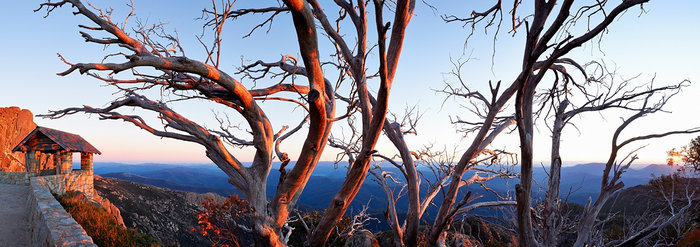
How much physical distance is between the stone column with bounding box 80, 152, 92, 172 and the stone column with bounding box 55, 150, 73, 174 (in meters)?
0.61

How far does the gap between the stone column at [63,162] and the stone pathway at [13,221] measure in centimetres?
403

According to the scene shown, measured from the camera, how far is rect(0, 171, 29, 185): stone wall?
17.9 metres

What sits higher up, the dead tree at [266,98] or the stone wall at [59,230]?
the dead tree at [266,98]

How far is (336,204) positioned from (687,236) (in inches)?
519

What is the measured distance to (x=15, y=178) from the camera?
59.7 ft

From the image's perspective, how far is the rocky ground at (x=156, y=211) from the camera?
101 ft

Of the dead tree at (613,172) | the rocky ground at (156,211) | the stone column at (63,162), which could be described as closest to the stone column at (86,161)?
the stone column at (63,162)

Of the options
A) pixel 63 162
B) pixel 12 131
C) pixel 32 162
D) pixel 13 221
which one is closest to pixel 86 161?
pixel 63 162

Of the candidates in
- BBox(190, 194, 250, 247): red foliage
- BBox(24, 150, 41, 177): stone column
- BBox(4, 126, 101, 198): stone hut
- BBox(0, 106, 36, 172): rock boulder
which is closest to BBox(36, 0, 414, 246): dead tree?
BBox(190, 194, 250, 247): red foliage

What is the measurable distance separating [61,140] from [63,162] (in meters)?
1.24

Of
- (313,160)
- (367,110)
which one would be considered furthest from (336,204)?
(367,110)

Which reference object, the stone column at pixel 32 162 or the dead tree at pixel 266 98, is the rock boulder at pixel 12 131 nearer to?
the stone column at pixel 32 162

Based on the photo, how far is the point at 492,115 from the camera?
408 cm

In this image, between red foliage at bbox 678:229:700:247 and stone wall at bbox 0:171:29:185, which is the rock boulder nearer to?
stone wall at bbox 0:171:29:185
